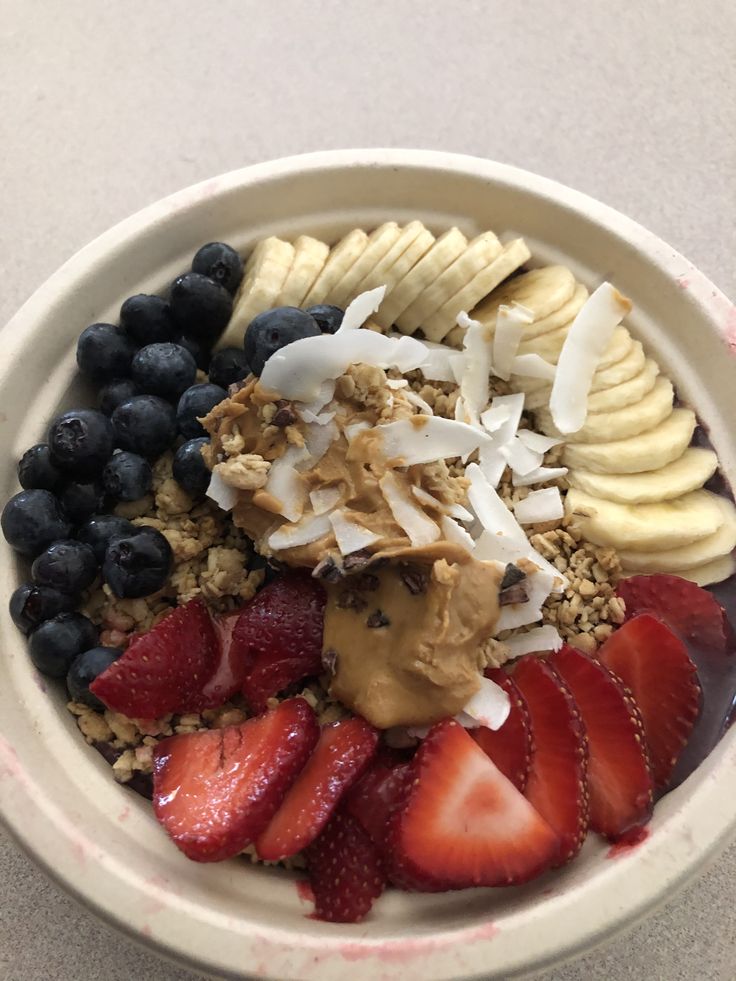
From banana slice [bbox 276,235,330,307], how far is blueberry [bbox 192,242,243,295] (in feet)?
0.36

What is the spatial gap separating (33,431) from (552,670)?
920mm

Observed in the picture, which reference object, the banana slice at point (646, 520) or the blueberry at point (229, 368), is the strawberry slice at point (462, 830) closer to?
the banana slice at point (646, 520)

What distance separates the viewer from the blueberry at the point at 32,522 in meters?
1.24

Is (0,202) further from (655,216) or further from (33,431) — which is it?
(655,216)

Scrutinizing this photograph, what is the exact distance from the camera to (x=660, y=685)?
122 cm

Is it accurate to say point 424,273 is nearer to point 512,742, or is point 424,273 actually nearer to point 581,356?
point 581,356

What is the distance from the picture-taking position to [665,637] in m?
1.22

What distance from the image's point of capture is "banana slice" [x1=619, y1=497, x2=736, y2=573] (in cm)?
132

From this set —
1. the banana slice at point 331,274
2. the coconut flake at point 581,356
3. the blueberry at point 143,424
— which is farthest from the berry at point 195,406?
the coconut flake at point 581,356

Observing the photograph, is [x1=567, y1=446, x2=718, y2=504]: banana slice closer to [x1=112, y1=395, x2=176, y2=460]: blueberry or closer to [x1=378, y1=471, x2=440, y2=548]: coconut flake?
[x1=378, y1=471, x2=440, y2=548]: coconut flake

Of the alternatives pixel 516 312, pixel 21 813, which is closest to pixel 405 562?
pixel 516 312

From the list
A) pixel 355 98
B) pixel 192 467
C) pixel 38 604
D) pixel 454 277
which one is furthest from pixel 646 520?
pixel 355 98

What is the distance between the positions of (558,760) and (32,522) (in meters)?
0.85

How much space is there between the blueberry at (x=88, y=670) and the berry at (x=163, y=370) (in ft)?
1.38
